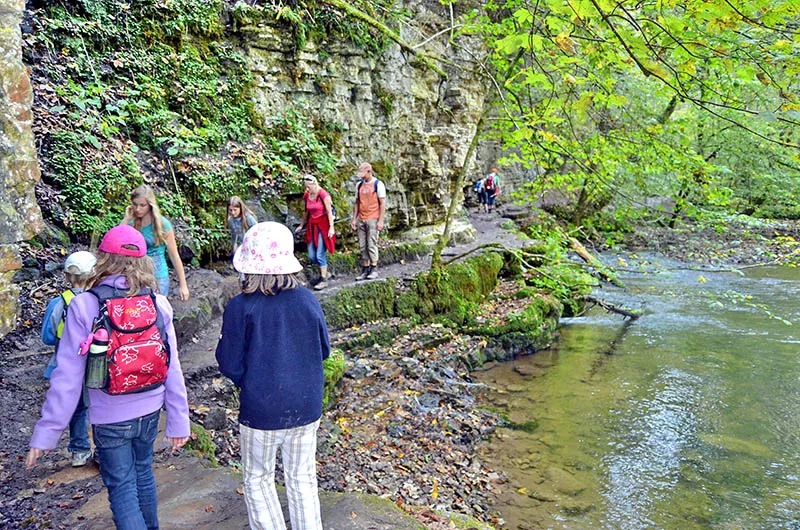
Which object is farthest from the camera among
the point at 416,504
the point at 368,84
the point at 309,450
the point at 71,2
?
the point at 368,84

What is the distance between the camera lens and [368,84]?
12.1 m

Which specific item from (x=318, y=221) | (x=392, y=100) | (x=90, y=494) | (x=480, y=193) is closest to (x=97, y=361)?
(x=90, y=494)

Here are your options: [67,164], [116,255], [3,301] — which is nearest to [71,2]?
[67,164]

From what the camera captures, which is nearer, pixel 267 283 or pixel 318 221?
pixel 267 283

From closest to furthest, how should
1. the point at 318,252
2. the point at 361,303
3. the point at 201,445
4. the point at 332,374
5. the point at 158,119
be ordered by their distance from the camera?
the point at 201,445
the point at 332,374
the point at 158,119
the point at 318,252
the point at 361,303

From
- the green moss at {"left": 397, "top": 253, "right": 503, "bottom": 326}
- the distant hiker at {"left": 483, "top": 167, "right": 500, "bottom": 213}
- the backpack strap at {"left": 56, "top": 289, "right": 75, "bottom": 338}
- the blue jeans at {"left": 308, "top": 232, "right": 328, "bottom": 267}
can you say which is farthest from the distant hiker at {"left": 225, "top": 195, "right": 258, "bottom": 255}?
the distant hiker at {"left": 483, "top": 167, "right": 500, "bottom": 213}

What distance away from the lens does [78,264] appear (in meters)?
3.47

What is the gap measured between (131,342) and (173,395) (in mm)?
433

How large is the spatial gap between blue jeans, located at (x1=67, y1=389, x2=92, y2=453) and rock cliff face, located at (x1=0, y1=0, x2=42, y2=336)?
223cm

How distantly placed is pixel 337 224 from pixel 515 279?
6.10 meters

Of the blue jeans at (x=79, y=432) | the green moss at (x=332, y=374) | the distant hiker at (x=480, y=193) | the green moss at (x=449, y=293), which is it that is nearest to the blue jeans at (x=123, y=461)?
the blue jeans at (x=79, y=432)

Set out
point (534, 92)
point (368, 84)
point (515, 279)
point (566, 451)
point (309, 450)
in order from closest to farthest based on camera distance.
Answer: point (309, 450), point (566, 451), point (368, 84), point (515, 279), point (534, 92)

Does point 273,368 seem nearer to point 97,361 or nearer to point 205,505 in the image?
point 97,361

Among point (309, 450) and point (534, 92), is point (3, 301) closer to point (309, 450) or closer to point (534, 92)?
point (309, 450)
